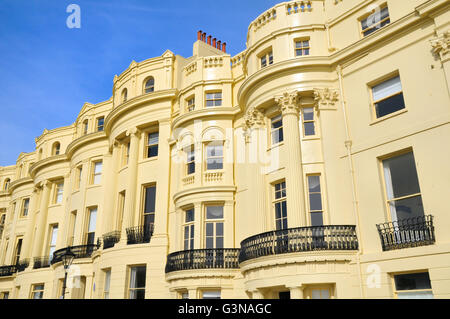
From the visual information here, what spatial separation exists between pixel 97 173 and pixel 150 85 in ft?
25.4

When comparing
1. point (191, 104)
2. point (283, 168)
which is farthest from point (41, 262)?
point (283, 168)

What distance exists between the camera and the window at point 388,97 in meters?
14.8

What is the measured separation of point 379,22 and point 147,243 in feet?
51.1

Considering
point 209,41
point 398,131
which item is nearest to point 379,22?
point 398,131

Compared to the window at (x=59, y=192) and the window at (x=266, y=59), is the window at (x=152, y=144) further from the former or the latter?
the window at (x=59, y=192)

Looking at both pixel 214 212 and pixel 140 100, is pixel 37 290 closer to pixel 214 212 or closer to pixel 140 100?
pixel 140 100

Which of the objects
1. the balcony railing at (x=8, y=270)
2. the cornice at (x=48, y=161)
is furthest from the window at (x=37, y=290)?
the cornice at (x=48, y=161)

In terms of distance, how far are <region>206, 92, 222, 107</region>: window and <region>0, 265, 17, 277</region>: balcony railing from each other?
80.6 feet

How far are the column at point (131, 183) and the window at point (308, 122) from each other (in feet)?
36.8

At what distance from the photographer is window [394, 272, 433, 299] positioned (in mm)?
12344

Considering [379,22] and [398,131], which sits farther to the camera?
[379,22]
